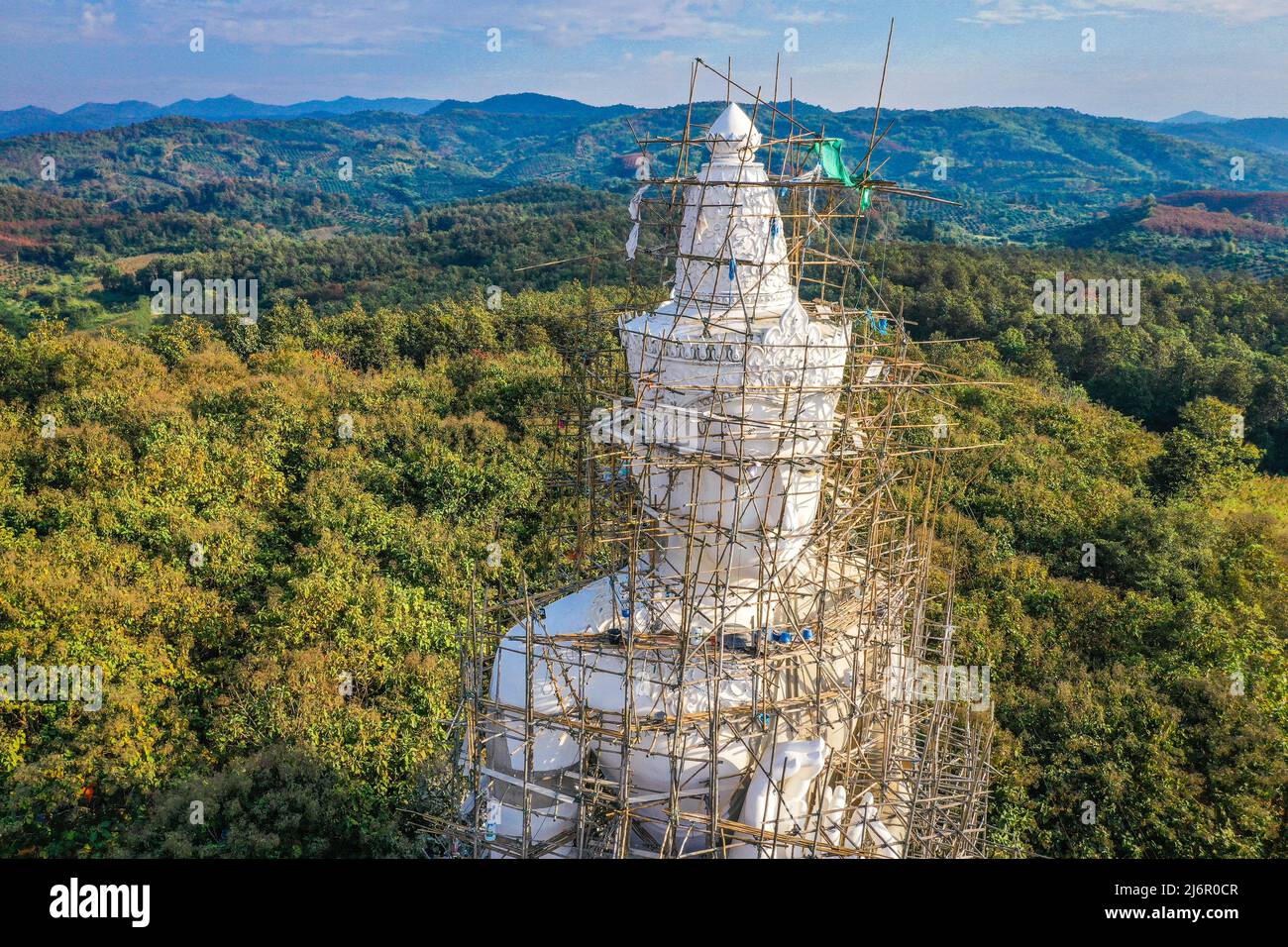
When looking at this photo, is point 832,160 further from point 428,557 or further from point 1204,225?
point 1204,225

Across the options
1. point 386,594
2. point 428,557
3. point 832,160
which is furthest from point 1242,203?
point 832,160

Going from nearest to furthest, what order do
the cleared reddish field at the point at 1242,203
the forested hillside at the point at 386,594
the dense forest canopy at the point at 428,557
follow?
1. the forested hillside at the point at 386,594
2. the dense forest canopy at the point at 428,557
3. the cleared reddish field at the point at 1242,203

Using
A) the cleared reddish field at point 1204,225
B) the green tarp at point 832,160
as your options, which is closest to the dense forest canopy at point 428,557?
the green tarp at point 832,160

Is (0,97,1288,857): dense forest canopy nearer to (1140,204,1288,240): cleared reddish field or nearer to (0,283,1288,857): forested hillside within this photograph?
(0,283,1288,857): forested hillside

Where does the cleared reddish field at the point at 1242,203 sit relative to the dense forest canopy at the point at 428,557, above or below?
above

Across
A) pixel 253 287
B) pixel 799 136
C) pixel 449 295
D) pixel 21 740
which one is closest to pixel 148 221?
pixel 253 287

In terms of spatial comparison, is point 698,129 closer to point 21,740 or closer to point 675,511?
point 675,511

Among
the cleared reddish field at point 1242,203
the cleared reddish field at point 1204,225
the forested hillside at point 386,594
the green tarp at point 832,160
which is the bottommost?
the forested hillside at point 386,594

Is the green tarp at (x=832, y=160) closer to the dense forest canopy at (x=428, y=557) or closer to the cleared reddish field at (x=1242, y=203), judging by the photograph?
the dense forest canopy at (x=428, y=557)

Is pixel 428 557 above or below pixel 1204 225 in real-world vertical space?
below

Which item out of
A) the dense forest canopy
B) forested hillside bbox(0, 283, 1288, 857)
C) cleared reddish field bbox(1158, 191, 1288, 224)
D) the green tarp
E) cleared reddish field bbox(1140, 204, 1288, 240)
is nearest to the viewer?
the green tarp

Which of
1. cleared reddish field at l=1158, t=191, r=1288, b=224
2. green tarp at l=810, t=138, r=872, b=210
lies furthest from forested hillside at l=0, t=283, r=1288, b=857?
cleared reddish field at l=1158, t=191, r=1288, b=224
